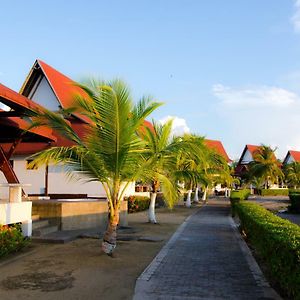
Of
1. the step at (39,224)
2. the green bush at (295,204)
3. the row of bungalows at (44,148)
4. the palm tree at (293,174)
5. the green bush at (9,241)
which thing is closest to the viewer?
the green bush at (9,241)

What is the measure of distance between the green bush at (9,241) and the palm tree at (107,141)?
1.56 m

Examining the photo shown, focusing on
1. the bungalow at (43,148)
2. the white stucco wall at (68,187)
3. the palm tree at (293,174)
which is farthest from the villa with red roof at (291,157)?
the white stucco wall at (68,187)

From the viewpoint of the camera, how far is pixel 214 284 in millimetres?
6617

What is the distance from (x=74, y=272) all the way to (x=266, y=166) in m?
49.0

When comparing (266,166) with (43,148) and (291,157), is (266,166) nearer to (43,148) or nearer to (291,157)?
(291,157)

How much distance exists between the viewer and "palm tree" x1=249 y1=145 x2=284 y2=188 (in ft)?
176

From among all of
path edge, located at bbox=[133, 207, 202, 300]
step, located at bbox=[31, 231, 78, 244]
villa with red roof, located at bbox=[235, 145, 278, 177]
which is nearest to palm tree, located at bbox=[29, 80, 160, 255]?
path edge, located at bbox=[133, 207, 202, 300]

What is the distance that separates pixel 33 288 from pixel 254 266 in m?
4.29

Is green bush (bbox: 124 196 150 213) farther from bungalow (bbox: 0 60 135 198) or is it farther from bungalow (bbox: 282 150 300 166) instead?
bungalow (bbox: 282 150 300 166)

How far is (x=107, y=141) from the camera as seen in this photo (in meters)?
8.43

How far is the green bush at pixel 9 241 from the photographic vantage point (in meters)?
8.21

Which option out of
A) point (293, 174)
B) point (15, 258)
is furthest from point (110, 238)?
point (293, 174)

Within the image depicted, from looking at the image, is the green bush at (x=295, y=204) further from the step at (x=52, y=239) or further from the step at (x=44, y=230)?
the step at (x=52, y=239)

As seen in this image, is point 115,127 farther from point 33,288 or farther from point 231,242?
point 231,242
